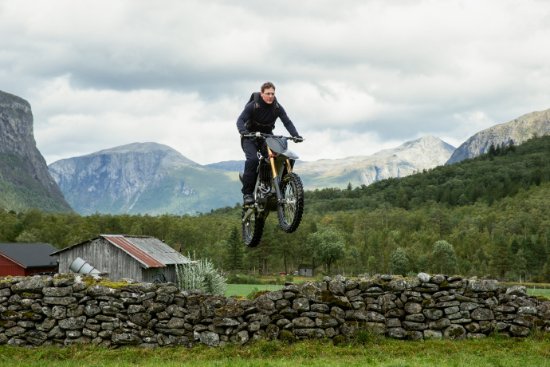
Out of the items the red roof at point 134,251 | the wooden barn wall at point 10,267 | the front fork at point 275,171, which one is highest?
the front fork at point 275,171

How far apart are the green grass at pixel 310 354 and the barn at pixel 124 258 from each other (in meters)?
25.5

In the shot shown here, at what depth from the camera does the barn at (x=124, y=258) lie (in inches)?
1818

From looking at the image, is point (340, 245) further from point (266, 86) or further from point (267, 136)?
point (266, 86)

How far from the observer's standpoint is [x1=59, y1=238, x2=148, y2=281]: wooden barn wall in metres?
46.3

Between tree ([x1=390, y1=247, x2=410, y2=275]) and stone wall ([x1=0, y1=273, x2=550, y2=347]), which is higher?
stone wall ([x1=0, y1=273, x2=550, y2=347])

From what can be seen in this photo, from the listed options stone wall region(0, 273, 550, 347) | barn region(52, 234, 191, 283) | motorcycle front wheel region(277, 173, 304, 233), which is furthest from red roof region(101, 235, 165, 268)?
motorcycle front wheel region(277, 173, 304, 233)

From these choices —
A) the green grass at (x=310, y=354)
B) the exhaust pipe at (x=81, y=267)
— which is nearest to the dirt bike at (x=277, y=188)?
the green grass at (x=310, y=354)

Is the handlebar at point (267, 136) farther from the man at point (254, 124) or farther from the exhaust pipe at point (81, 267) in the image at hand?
the exhaust pipe at point (81, 267)

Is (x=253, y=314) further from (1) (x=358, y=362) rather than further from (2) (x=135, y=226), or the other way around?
(2) (x=135, y=226)

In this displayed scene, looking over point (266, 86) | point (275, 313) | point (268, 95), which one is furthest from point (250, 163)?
point (275, 313)

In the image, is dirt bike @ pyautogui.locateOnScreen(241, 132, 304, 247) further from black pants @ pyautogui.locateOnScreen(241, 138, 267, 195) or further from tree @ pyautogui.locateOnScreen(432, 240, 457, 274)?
tree @ pyautogui.locateOnScreen(432, 240, 457, 274)

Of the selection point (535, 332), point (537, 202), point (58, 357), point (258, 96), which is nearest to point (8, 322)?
point (58, 357)

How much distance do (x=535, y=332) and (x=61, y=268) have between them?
4013 cm

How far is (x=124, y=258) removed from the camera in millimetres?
46688
